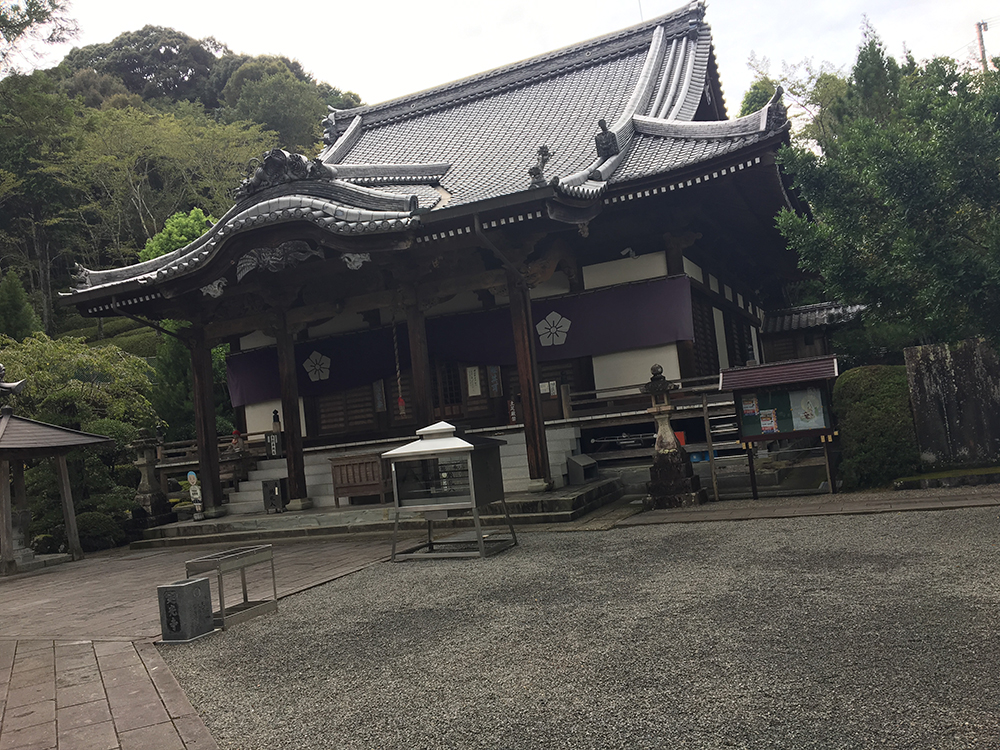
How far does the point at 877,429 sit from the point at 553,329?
19.0 ft

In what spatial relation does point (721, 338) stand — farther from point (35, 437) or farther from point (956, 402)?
point (35, 437)

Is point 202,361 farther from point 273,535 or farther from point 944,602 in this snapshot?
point 944,602

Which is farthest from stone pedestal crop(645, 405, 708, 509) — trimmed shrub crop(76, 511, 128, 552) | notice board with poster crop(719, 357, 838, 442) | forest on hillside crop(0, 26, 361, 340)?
forest on hillside crop(0, 26, 361, 340)

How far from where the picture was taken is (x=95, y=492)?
13680 millimetres

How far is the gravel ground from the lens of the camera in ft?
9.98

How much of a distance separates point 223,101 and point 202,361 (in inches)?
1601

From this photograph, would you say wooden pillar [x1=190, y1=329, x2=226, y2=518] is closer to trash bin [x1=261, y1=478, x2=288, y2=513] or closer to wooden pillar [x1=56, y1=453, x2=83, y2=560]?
trash bin [x1=261, y1=478, x2=288, y2=513]

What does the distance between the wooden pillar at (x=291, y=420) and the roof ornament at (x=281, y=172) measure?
2120mm

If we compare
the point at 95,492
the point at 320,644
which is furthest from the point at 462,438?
the point at 95,492

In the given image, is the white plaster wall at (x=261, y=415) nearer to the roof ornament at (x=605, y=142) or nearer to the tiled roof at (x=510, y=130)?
the tiled roof at (x=510, y=130)

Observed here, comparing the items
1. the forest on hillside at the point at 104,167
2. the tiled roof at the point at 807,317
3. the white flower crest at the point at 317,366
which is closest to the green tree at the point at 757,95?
the tiled roof at the point at 807,317

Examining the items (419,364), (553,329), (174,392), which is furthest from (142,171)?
(419,364)

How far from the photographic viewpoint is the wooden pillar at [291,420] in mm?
12133

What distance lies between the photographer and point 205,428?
526 inches
